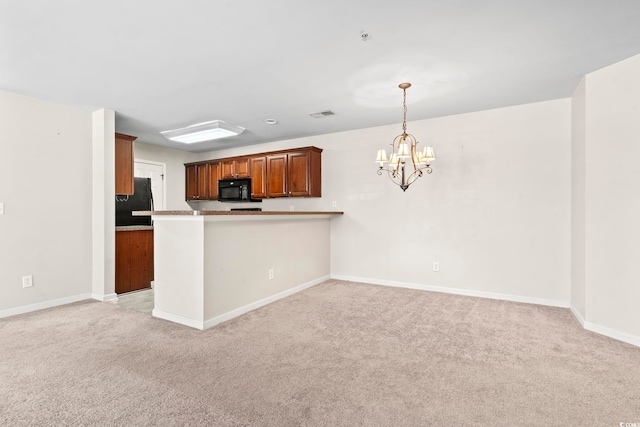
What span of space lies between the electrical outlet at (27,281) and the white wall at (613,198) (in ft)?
19.4

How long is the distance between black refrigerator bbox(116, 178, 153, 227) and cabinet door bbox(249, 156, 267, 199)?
1793 millimetres

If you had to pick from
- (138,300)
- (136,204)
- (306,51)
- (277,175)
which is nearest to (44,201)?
(136,204)

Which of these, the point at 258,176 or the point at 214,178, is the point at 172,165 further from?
the point at 258,176

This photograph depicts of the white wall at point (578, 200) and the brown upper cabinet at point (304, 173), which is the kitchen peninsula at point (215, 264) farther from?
the white wall at point (578, 200)

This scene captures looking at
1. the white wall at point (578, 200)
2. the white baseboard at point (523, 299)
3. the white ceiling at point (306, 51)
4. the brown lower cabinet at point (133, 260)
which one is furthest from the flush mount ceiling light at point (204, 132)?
the white wall at point (578, 200)

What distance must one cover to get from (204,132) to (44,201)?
2.20 m

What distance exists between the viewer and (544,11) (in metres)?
2.07

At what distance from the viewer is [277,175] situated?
5473mm

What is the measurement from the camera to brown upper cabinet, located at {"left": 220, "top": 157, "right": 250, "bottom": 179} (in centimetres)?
587

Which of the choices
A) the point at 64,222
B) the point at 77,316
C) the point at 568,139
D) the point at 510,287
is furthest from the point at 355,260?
the point at 64,222

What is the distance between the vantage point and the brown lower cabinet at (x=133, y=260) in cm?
428

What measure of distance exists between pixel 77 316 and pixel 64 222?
124cm

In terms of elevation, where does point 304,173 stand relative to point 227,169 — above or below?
below

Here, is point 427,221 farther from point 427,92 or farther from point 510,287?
point 427,92
